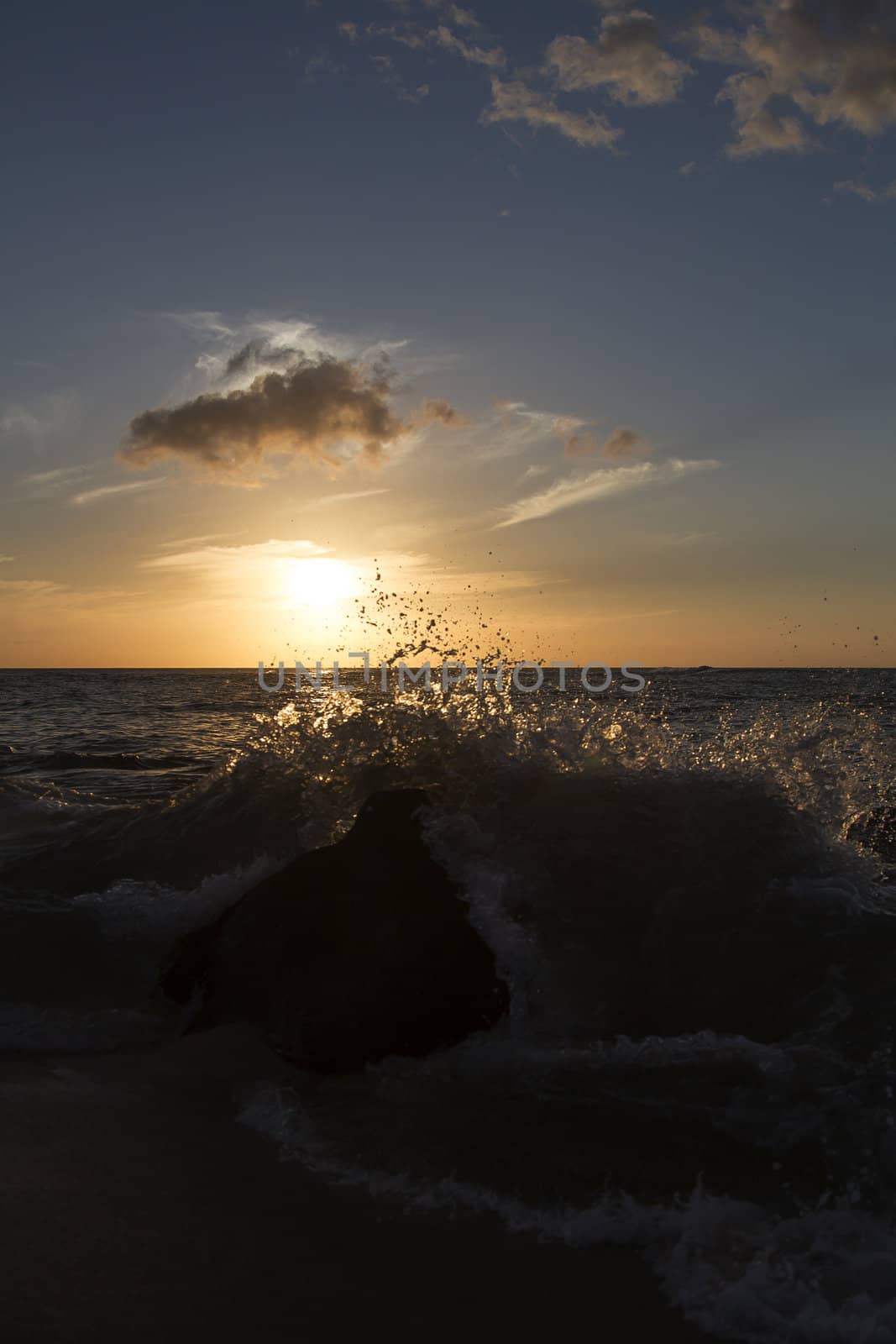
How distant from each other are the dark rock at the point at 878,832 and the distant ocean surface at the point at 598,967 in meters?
0.06

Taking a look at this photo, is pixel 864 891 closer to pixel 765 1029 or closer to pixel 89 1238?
pixel 765 1029

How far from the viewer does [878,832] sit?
29.8 ft

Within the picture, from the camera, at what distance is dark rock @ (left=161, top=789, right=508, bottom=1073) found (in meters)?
4.45

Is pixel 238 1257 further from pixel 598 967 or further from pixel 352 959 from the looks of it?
pixel 598 967

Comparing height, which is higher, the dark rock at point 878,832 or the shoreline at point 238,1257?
the dark rock at point 878,832

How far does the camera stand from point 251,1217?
309 cm

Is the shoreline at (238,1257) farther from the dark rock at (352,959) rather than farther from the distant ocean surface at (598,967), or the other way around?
the dark rock at (352,959)

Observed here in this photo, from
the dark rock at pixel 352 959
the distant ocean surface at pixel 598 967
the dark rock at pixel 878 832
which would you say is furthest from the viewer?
the dark rock at pixel 878 832

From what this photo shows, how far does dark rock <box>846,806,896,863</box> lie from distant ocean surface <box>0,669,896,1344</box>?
0.06 metres

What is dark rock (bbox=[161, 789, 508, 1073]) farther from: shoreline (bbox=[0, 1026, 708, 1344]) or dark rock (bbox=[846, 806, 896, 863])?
dark rock (bbox=[846, 806, 896, 863])

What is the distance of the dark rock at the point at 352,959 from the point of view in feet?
14.6

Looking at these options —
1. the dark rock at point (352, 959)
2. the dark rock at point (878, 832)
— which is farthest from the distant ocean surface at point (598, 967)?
the dark rock at point (352, 959)

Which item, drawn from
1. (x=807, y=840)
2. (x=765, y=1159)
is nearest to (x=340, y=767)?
(x=807, y=840)

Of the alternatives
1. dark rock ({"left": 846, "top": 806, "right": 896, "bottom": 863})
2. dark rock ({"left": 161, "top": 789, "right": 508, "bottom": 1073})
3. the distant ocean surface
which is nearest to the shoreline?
the distant ocean surface
